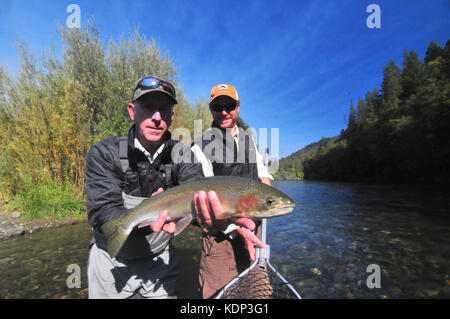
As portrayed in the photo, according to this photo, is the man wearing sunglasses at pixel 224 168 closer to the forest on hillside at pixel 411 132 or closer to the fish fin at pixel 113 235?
the fish fin at pixel 113 235

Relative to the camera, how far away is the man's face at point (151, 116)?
109 inches

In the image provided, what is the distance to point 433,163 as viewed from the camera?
2938 cm

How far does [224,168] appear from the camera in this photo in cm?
341

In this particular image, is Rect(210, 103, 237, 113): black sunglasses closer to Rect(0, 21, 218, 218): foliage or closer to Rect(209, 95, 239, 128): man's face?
Rect(209, 95, 239, 128): man's face

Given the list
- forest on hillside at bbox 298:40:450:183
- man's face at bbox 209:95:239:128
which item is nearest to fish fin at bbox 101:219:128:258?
man's face at bbox 209:95:239:128

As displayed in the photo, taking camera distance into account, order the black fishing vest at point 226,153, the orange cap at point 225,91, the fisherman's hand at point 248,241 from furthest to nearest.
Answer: the orange cap at point 225,91, the black fishing vest at point 226,153, the fisherman's hand at point 248,241

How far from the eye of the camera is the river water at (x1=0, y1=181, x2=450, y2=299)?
4.88m

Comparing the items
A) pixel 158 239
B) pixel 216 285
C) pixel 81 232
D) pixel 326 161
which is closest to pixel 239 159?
pixel 158 239

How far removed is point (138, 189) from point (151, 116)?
981 millimetres

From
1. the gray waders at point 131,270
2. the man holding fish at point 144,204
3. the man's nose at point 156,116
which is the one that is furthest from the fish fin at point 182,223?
the man's nose at point 156,116
